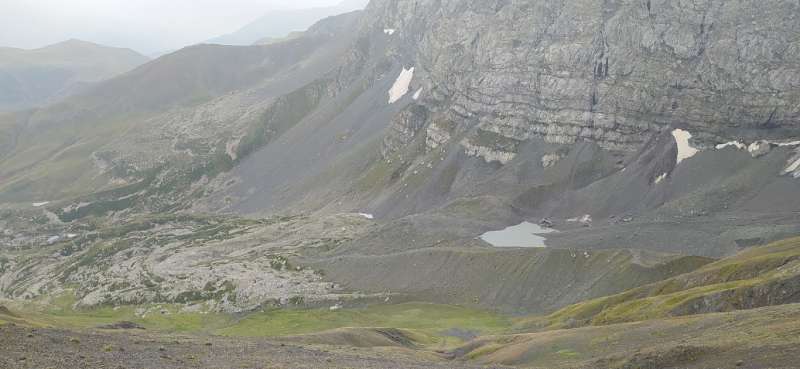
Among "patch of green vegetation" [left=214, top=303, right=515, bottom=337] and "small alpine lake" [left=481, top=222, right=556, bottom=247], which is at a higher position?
"small alpine lake" [left=481, top=222, right=556, bottom=247]

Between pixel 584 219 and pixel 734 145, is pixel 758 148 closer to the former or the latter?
pixel 734 145

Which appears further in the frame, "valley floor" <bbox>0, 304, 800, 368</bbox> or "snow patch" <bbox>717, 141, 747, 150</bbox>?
"snow patch" <bbox>717, 141, 747, 150</bbox>

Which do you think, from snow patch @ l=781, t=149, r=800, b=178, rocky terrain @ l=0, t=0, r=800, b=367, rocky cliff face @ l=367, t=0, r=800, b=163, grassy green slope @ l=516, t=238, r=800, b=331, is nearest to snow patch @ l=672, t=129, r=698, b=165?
rocky terrain @ l=0, t=0, r=800, b=367

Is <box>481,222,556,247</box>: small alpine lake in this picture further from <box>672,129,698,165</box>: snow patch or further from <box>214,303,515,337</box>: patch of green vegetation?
<box>672,129,698,165</box>: snow patch

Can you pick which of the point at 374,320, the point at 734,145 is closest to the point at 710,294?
the point at 374,320

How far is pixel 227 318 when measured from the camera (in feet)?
412

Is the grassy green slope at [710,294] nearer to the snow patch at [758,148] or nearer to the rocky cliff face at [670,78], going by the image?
the snow patch at [758,148]

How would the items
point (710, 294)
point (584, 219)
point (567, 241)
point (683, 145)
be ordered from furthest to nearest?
point (683, 145) → point (584, 219) → point (567, 241) → point (710, 294)

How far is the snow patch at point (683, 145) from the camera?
518 ft

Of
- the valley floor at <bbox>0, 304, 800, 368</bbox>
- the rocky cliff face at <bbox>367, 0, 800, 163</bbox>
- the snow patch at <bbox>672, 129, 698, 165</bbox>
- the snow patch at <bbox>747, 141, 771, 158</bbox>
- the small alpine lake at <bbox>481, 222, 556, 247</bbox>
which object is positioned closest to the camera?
the valley floor at <bbox>0, 304, 800, 368</bbox>

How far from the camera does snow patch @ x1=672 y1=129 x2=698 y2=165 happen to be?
15800 centimetres

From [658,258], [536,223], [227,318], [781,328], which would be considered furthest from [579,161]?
[781,328]

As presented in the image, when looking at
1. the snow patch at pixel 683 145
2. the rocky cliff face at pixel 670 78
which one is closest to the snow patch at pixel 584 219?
the snow patch at pixel 683 145

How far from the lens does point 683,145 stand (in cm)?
16125
